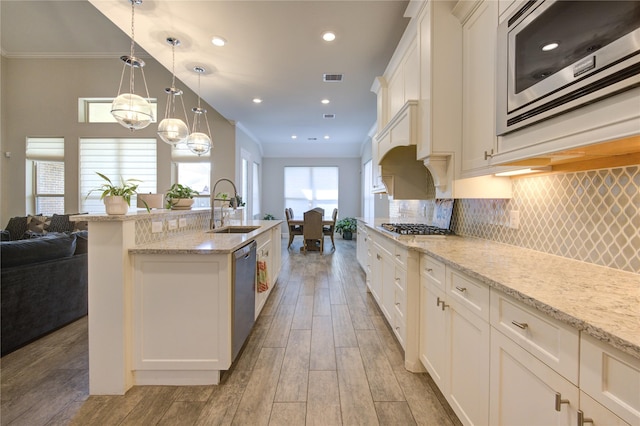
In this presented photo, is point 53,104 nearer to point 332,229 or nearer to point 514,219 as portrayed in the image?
point 332,229

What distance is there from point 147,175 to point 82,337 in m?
4.37

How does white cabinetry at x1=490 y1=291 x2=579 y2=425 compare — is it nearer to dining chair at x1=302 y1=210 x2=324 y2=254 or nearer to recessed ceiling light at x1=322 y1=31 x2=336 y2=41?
recessed ceiling light at x1=322 y1=31 x2=336 y2=41

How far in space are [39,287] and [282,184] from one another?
7.16 m

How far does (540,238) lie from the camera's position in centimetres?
159

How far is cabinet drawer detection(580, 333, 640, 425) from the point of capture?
0.61 metres

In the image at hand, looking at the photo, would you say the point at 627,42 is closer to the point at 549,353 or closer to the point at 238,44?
the point at 549,353

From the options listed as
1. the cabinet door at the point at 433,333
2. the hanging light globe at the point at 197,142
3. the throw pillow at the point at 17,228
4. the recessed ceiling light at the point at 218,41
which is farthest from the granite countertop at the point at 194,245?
the throw pillow at the point at 17,228

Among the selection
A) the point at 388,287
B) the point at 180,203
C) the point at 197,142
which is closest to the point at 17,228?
the point at 197,142

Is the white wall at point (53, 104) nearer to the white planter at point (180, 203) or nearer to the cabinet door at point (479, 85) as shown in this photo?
the white planter at point (180, 203)

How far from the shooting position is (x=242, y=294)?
2080mm

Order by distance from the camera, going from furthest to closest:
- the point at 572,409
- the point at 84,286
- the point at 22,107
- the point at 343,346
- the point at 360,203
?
the point at 360,203 → the point at 22,107 → the point at 84,286 → the point at 343,346 → the point at 572,409

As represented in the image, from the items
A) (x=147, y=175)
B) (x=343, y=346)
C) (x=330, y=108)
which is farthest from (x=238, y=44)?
(x=147, y=175)

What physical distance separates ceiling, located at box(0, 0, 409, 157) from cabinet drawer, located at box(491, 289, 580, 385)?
269 cm

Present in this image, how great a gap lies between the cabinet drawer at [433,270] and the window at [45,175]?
24.5ft
